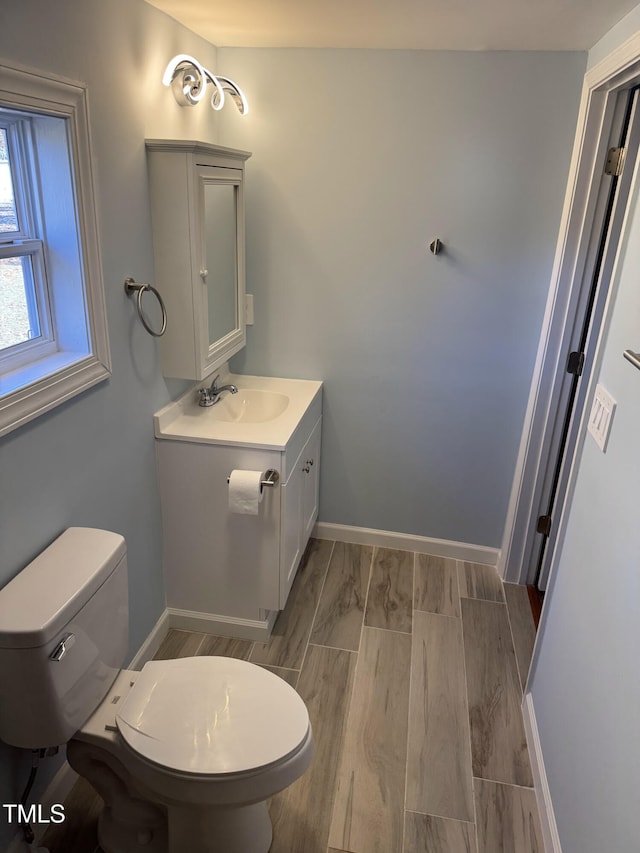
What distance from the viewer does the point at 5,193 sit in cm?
140

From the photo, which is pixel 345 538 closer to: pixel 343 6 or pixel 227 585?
pixel 227 585

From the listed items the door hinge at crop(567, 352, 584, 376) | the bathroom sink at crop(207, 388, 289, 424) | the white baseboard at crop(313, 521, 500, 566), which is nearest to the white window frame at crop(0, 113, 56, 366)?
the bathroom sink at crop(207, 388, 289, 424)

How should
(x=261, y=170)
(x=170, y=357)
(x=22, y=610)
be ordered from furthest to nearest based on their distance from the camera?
1. (x=261, y=170)
2. (x=170, y=357)
3. (x=22, y=610)

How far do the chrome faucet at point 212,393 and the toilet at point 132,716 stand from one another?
861 millimetres

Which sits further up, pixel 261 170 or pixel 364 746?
pixel 261 170

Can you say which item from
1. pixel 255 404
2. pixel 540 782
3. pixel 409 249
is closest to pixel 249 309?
pixel 255 404

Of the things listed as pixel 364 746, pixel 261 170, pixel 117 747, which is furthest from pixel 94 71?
pixel 364 746

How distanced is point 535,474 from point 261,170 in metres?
1.72

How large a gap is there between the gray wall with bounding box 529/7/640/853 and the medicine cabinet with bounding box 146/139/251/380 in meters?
1.25

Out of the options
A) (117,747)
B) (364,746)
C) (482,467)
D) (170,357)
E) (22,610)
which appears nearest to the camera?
(22,610)

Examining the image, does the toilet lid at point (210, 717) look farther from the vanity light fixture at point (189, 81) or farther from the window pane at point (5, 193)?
the vanity light fixture at point (189, 81)

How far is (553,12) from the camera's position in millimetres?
1750

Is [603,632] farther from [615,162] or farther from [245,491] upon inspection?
[615,162]

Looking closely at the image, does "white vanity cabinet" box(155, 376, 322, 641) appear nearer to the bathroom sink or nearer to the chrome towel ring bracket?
the bathroom sink
